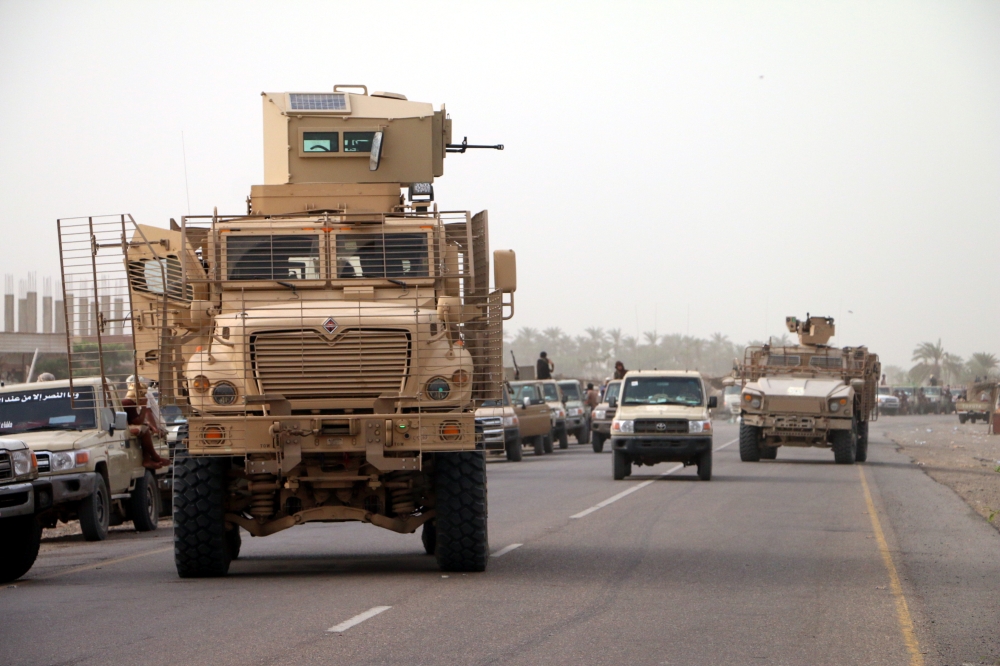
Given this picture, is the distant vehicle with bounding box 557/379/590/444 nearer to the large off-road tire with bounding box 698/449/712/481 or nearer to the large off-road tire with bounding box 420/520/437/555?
the large off-road tire with bounding box 698/449/712/481

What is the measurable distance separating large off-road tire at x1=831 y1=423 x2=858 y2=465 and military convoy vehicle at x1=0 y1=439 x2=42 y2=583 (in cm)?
2105

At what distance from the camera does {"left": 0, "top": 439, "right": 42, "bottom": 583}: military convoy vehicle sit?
11.1 m

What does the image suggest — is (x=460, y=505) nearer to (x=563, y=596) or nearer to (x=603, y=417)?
(x=563, y=596)

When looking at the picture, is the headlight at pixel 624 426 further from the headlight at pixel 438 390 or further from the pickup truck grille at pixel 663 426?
the headlight at pixel 438 390

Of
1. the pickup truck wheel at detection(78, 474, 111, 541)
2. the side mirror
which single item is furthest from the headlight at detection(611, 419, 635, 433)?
the side mirror

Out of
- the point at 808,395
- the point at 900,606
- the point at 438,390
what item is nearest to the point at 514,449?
the point at 808,395

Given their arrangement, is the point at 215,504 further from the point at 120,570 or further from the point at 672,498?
the point at 672,498

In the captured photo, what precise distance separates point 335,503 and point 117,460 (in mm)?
6293

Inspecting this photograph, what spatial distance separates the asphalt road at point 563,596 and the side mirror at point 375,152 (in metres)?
3.90

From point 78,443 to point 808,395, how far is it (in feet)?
58.8

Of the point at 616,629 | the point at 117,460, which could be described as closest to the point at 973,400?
the point at 117,460

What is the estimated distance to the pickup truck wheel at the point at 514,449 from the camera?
32406mm

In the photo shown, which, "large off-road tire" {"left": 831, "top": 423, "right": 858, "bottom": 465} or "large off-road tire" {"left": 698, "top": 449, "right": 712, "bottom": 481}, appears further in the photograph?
"large off-road tire" {"left": 831, "top": 423, "right": 858, "bottom": 465}

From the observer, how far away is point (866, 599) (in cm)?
1005
